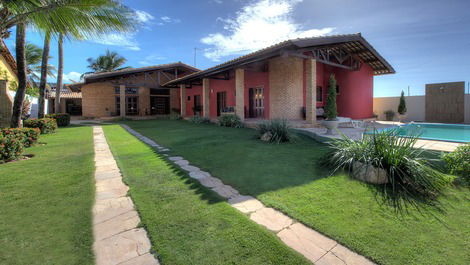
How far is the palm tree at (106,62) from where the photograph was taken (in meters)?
33.5

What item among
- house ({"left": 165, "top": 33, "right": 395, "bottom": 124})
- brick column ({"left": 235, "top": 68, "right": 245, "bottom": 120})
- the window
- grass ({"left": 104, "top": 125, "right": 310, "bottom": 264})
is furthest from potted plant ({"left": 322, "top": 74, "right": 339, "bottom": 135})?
grass ({"left": 104, "top": 125, "right": 310, "bottom": 264})

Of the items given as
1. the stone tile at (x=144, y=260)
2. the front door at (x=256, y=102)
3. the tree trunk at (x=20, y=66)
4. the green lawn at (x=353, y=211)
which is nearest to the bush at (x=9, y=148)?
the tree trunk at (x=20, y=66)

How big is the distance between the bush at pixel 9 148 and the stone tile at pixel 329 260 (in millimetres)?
6717

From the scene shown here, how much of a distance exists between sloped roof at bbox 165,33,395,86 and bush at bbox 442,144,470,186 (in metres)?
6.04

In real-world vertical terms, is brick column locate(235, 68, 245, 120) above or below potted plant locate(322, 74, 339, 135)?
above

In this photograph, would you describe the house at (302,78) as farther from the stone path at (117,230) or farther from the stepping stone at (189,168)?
the stone path at (117,230)

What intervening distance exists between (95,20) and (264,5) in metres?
8.45

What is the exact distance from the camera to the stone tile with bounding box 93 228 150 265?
1868 millimetres

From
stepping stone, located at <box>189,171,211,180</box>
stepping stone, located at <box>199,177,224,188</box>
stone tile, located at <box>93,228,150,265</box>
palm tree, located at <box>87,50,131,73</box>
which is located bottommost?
stone tile, located at <box>93,228,150,265</box>

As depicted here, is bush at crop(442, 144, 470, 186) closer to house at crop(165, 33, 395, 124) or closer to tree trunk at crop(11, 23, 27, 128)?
house at crop(165, 33, 395, 124)

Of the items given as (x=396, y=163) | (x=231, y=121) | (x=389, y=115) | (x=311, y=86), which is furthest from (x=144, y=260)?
(x=389, y=115)

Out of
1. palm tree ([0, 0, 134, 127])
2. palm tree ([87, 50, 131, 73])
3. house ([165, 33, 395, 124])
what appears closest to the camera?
palm tree ([0, 0, 134, 127])

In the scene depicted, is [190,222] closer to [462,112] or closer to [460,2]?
[460,2]

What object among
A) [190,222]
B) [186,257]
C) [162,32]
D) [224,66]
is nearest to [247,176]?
[190,222]
